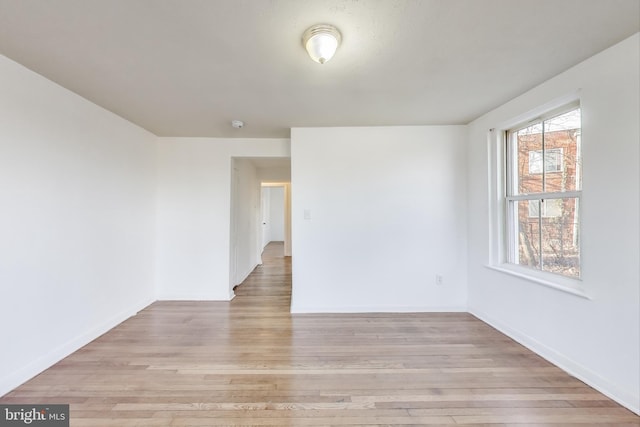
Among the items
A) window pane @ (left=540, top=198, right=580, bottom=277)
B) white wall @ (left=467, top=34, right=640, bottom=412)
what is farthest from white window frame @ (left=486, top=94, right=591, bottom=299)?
white wall @ (left=467, top=34, right=640, bottom=412)

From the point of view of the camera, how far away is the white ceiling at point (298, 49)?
1425 millimetres

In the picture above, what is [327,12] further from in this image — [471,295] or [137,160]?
[471,295]

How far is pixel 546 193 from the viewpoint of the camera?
242 cm

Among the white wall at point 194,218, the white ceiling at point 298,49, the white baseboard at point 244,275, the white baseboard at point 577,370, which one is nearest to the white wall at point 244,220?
the white baseboard at point 244,275

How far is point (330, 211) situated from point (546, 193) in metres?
2.14

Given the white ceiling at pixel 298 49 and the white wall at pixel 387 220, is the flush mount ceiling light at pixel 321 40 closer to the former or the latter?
the white ceiling at pixel 298 49

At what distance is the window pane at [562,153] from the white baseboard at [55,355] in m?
4.46

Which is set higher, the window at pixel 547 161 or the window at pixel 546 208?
the window at pixel 547 161

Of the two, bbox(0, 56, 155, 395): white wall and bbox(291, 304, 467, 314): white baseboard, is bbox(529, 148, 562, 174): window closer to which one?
bbox(291, 304, 467, 314): white baseboard

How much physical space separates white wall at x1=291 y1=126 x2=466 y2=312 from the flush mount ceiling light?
1747 mm

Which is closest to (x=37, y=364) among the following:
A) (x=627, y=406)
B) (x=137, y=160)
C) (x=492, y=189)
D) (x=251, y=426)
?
(x=251, y=426)

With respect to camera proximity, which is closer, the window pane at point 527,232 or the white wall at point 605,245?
the white wall at point 605,245

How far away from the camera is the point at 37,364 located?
2072 millimetres

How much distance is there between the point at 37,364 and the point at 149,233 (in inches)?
71.4
